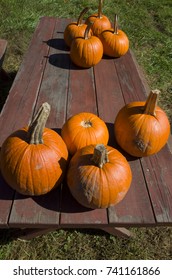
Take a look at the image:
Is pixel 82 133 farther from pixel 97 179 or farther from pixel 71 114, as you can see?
pixel 71 114

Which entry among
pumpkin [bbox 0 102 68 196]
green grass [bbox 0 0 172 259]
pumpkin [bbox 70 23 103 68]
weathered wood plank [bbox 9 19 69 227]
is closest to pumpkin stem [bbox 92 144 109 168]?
pumpkin [bbox 0 102 68 196]

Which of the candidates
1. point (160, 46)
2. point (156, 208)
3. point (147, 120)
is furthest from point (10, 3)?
point (156, 208)

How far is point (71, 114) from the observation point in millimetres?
2098

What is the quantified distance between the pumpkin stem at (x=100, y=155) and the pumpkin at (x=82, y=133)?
0.25 meters

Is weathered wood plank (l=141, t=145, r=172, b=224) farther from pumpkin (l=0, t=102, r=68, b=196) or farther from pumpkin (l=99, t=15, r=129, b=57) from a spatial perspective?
pumpkin (l=99, t=15, r=129, b=57)

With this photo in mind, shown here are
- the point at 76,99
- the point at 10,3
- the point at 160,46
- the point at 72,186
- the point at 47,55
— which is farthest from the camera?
the point at 10,3

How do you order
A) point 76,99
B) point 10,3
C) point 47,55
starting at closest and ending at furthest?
point 76,99 → point 47,55 → point 10,3

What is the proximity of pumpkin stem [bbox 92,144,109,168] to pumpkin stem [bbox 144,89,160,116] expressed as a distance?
1.47 ft

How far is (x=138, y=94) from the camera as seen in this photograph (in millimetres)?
2363

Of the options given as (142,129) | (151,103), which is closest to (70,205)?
(142,129)

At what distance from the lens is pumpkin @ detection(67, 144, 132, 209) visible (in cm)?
140

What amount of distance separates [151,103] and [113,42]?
52.3 inches
